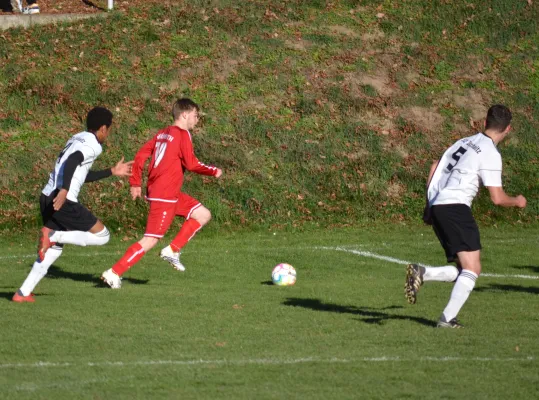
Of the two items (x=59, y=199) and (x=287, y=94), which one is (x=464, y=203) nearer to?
(x=59, y=199)

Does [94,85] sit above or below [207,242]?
above

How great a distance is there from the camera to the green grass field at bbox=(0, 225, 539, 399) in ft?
22.9

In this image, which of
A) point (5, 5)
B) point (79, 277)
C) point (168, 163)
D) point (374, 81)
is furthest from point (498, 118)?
point (5, 5)

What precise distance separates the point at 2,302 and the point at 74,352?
2910 millimetres

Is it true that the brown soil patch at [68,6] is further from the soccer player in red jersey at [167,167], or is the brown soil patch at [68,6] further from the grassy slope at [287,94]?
the soccer player in red jersey at [167,167]

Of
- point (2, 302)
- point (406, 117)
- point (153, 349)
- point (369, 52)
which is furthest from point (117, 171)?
point (369, 52)

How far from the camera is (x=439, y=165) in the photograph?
9.47 metres

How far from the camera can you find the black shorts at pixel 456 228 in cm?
912

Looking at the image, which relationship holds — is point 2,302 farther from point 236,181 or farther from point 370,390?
point 236,181

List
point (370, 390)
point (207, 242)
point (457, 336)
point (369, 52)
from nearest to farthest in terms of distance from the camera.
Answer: point (370, 390) → point (457, 336) → point (207, 242) → point (369, 52)

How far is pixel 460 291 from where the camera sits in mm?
9031

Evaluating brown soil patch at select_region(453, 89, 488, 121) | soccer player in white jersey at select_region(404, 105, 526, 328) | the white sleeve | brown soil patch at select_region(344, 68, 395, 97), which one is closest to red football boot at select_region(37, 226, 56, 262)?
soccer player in white jersey at select_region(404, 105, 526, 328)

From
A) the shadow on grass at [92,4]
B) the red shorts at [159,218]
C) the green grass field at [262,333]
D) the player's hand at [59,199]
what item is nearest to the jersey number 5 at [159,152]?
the red shorts at [159,218]

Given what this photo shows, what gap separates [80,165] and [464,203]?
4.34 m
